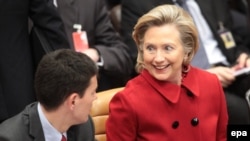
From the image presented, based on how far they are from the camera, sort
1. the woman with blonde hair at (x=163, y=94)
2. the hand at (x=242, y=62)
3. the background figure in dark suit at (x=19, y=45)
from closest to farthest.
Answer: the woman with blonde hair at (x=163, y=94), the background figure in dark suit at (x=19, y=45), the hand at (x=242, y=62)

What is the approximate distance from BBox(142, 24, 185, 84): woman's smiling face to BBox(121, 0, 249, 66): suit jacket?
124 centimetres

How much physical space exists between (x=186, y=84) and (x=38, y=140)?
73cm

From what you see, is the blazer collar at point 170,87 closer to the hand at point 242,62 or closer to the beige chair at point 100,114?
the beige chair at point 100,114

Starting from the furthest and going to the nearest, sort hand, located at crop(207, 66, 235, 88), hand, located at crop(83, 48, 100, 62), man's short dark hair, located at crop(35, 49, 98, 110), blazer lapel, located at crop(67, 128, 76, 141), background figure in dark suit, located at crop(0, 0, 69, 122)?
hand, located at crop(207, 66, 235, 88) → hand, located at crop(83, 48, 100, 62) → background figure in dark suit, located at crop(0, 0, 69, 122) → blazer lapel, located at crop(67, 128, 76, 141) → man's short dark hair, located at crop(35, 49, 98, 110)

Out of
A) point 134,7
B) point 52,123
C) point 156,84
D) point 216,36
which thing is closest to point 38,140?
point 52,123

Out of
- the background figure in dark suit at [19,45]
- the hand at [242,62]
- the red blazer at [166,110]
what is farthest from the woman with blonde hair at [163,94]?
the hand at [242,62]

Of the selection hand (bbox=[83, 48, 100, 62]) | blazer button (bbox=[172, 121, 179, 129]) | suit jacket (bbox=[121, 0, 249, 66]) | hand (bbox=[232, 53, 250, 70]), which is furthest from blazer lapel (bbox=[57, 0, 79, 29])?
blazer button (bbox=[172, 121, 179, 129])

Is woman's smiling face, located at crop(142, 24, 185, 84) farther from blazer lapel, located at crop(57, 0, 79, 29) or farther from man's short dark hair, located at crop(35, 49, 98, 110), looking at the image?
blazer lapel, located at crop(57, 0, 79, 29)

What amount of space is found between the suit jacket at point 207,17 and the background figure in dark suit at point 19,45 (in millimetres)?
673

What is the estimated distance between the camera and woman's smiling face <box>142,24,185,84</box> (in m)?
2.56

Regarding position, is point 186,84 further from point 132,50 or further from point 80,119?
point 132,50

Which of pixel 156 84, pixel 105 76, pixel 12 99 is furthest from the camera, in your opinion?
pixel 105 76

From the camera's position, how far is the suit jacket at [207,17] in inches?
151

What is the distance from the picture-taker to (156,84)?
2.63 metres
